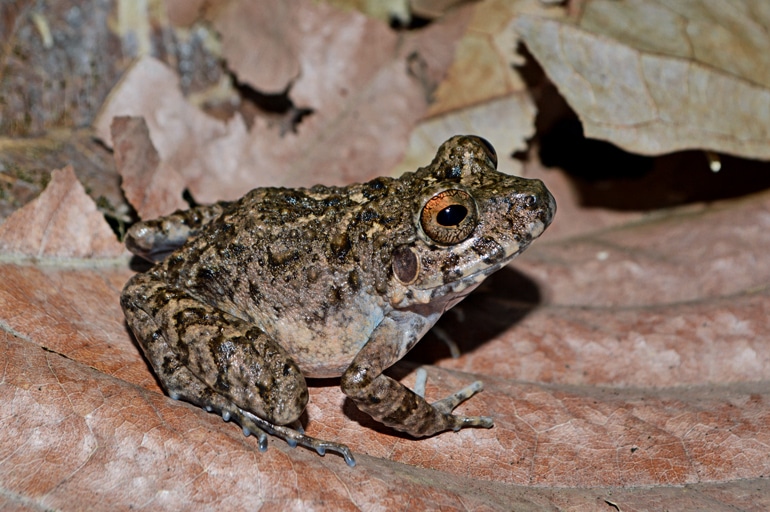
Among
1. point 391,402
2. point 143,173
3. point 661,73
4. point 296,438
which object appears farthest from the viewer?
point 661,73

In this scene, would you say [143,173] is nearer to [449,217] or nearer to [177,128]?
[177,128]

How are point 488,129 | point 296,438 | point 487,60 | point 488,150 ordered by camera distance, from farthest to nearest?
point 487,60, point 488,129, point 488,150, point 296,438

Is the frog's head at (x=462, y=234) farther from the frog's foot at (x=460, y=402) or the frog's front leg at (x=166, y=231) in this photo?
the frog's front leg at (x=166, y=231)

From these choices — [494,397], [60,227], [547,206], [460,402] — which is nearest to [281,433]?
[460,402]

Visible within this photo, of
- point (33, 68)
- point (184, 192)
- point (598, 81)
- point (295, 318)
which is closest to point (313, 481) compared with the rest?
point (295, 318)

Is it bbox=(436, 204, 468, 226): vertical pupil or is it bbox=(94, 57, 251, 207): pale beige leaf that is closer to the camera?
bbox=(436, 204, 468, 226): vertical pupil

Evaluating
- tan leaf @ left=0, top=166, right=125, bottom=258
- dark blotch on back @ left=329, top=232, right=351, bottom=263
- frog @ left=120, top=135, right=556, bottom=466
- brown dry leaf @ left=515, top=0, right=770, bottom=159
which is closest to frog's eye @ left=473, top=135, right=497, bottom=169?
frog @ left=120, top=135, right=556, bottom=466

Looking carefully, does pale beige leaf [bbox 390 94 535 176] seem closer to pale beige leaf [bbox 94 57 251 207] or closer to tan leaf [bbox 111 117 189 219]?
pale beige leaf [bbox 94 57 251 207]
